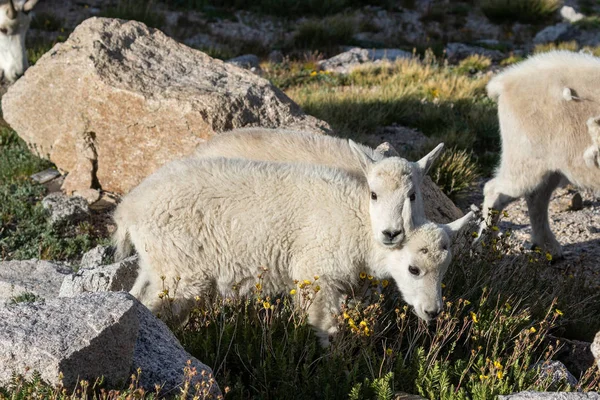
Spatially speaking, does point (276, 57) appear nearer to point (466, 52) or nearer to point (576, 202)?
point (466, 52)

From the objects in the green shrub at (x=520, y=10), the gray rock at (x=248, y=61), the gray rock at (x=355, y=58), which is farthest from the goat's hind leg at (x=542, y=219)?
the green shrub at (x=520, y=10)

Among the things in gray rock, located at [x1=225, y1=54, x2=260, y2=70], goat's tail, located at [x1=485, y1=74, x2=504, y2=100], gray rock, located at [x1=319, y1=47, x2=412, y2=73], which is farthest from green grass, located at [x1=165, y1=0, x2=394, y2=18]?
goat's tail, located at [x1=485, y1=74, x2=504, y2=100]

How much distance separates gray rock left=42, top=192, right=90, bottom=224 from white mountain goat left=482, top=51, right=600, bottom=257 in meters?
4.52

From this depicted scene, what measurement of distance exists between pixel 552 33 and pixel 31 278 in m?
17.6

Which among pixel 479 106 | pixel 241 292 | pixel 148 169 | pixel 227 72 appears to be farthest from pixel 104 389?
pixel 479 106

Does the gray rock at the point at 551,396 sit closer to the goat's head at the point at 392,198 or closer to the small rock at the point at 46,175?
the goat's head at the point at 392,198

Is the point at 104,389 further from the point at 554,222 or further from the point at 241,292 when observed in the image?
the point at 554,222

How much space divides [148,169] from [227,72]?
4.97ft

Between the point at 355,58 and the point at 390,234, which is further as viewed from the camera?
the point at 355,58

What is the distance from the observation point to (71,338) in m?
4.07

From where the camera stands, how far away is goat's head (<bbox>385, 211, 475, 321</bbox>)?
5.51 m

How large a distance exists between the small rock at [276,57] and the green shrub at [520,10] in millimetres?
8374

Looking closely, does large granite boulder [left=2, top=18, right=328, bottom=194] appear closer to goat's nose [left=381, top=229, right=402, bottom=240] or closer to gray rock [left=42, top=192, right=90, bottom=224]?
gray rock [left=42, top=192, right=90, bottom=224]

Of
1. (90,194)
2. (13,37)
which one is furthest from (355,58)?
(90,194)
